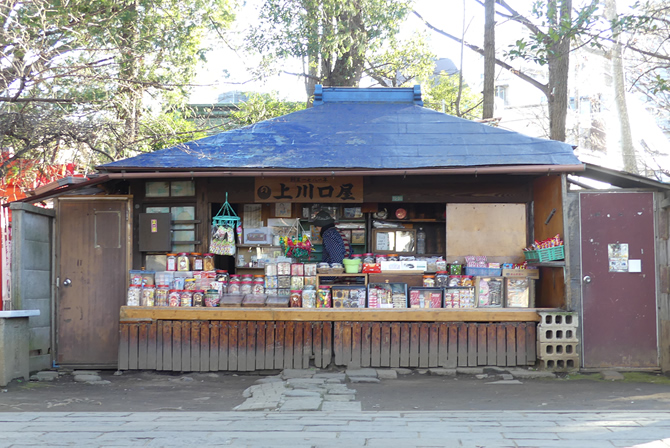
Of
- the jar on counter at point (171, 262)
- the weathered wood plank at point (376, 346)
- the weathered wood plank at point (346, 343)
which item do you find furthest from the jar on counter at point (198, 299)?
the weathered wood plank at point (376, 346)

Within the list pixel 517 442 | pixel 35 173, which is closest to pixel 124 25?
pixel 35 173

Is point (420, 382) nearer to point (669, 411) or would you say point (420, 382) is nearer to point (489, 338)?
point (489, 338)

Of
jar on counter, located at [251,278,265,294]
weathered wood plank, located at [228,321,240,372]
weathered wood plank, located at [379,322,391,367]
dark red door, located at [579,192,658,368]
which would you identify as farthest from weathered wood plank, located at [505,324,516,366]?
weathered wood plank, located at [228,321,240,372]

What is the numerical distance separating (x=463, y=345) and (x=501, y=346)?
552 millimetres

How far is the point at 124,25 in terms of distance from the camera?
14453 mm

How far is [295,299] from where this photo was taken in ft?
31.1

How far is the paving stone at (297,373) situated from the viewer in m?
8.85

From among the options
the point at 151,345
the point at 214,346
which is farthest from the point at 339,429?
the point at 151,345

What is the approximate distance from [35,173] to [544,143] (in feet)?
37.1

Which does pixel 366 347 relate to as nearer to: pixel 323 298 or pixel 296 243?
pixel 323 298

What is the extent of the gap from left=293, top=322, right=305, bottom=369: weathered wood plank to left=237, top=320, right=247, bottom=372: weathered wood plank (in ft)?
2.39

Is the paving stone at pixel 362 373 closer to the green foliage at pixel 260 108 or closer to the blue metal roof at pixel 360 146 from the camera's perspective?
the blue metal roof at pixel 360 146

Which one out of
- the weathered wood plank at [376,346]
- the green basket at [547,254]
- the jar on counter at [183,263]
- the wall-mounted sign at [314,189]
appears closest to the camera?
the green basket at [547,254]

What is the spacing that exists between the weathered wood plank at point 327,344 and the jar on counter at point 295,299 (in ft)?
1.69
